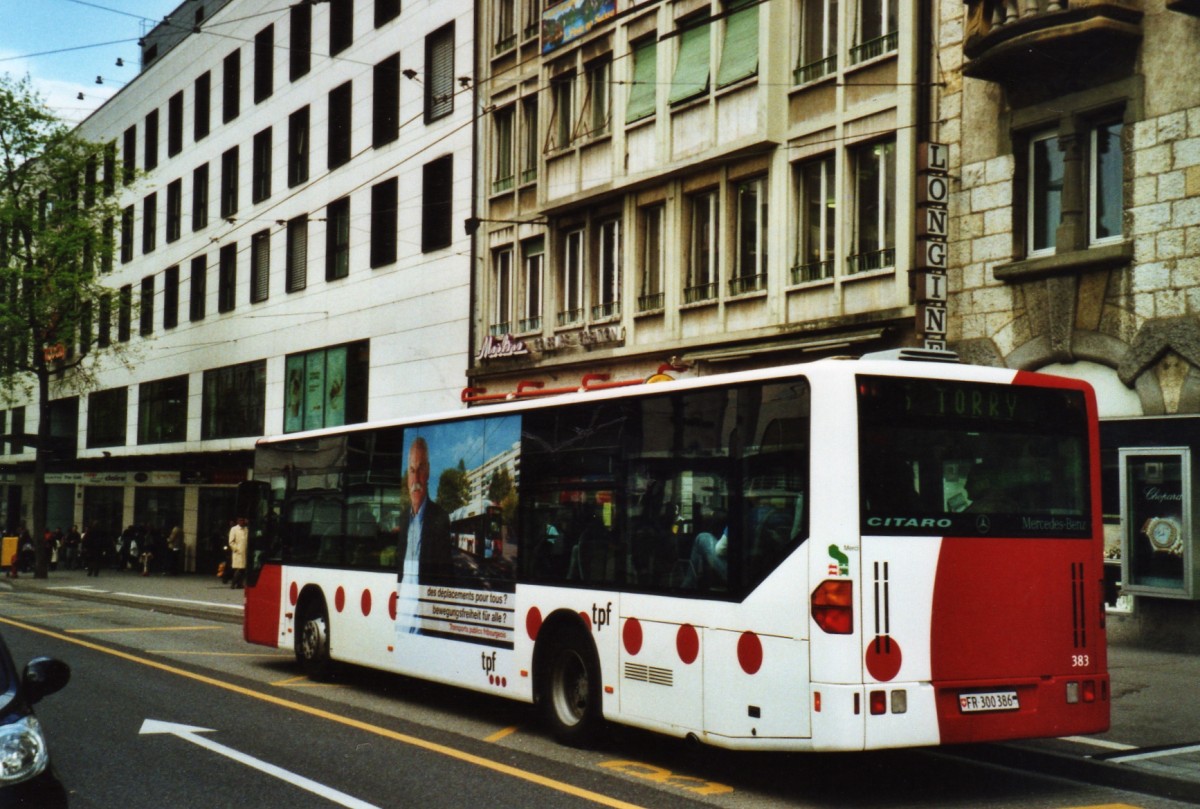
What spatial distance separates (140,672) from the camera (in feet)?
50.5

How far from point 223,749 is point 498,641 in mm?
2436

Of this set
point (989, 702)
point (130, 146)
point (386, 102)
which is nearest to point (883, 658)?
point (989, 702)

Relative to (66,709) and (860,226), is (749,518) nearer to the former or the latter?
(66,709)

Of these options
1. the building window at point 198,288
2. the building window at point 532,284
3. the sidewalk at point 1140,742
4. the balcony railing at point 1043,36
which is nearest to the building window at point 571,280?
the building window at point 532,284

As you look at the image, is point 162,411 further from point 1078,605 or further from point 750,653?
point 1078,605

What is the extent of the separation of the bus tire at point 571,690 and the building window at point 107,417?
44944 mm

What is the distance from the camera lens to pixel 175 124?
49844 millimetres

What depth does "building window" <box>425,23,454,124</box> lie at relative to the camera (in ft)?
106

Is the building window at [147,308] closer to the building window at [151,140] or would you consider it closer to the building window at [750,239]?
the building window at [151,140]

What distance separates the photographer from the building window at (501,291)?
2980 cm

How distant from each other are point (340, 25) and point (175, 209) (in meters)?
14.4

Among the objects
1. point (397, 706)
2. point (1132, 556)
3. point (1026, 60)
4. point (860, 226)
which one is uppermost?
point (1026, 60)

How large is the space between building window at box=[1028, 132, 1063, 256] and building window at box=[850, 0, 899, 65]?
297cm

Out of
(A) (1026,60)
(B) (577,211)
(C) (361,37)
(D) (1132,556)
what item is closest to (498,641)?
(D) (1132,556)
